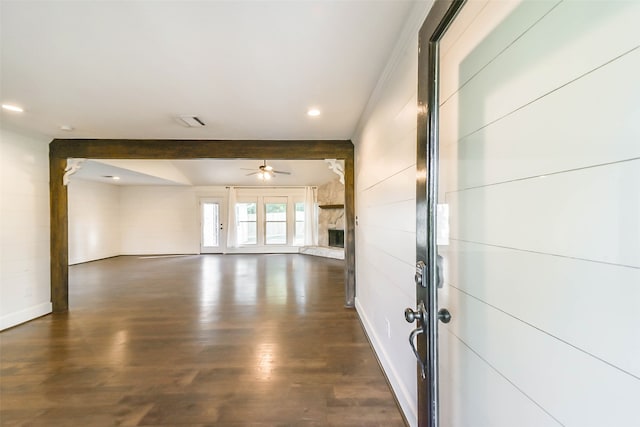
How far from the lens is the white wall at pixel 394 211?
1512mm

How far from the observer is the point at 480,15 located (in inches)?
34.6

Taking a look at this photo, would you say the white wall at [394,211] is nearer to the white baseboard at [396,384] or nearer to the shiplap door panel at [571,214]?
the white baseboard at [396,384]

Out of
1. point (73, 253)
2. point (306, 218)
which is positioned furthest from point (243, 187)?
point (73, 253)

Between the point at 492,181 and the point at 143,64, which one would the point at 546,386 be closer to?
the point at 492,181

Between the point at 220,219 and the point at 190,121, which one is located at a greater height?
the point at 190,121

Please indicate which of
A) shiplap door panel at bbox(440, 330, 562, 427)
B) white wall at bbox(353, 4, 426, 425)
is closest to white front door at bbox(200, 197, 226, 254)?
white wall at bbox(353, 4, 426, 425)

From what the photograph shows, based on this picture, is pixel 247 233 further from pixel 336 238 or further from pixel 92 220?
pixel 92 220

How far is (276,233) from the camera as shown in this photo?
9.12 m

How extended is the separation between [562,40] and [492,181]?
1.18ft

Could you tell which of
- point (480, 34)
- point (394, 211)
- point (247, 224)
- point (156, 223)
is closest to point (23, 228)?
point (394, 211)

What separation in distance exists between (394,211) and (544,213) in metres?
1.18

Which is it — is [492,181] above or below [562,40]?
below

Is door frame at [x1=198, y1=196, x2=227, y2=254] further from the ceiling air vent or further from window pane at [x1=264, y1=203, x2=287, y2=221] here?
the ceiling air vent

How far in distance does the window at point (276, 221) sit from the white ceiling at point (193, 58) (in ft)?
20.4
